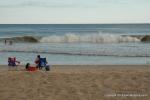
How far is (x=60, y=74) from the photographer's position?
1608 cm

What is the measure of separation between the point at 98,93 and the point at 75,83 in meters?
1.64

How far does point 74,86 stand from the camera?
13.8 metres

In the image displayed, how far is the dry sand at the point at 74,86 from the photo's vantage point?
12.5 metres

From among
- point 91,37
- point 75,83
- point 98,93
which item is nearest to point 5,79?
point 75,83

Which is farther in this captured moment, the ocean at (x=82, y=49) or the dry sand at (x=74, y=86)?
the ocean at (x=82, y=49)

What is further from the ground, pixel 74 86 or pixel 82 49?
pixel 82 49

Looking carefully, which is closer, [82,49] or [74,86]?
[74,86]

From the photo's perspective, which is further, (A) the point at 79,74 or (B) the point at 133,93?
(A) the point at 79,74

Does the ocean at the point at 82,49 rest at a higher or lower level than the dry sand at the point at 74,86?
higher

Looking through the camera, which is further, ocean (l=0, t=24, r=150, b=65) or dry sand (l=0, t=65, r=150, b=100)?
ocean (l=0, t=24, r=150, b=65)

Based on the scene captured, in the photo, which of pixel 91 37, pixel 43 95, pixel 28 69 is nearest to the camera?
pixel 43 95

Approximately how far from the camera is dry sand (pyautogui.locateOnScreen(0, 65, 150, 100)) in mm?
12500

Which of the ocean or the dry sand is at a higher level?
the ocean

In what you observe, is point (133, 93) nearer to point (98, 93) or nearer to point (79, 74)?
point (98, 93)
